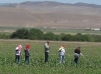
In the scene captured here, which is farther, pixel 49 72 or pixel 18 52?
A: pixel 18 52

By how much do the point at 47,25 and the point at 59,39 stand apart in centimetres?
10856

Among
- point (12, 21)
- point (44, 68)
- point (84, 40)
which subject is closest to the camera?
point (44, 68)

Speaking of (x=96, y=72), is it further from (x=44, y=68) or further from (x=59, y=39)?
(x=59, y=39)

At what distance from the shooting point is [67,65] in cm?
2944

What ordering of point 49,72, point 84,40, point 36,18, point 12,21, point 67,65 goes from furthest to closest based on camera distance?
point 36,18
point 12,21
point 84,40
point 67,65
point 49,72

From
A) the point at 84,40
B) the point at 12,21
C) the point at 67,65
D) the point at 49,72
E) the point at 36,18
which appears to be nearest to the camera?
the point at 49,72

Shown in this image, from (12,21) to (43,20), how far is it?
19.4 metres

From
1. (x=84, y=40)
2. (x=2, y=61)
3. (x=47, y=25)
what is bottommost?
(x=47, y=25)

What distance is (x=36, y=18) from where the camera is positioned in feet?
646

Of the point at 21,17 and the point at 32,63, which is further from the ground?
the point at 32,63

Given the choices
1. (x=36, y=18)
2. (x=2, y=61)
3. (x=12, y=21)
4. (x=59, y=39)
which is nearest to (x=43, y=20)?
(x=36, y=18)

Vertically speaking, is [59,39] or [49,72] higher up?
[49,72]

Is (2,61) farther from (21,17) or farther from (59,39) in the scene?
(21,17)

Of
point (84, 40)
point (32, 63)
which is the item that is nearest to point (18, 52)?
point (32, 63)
